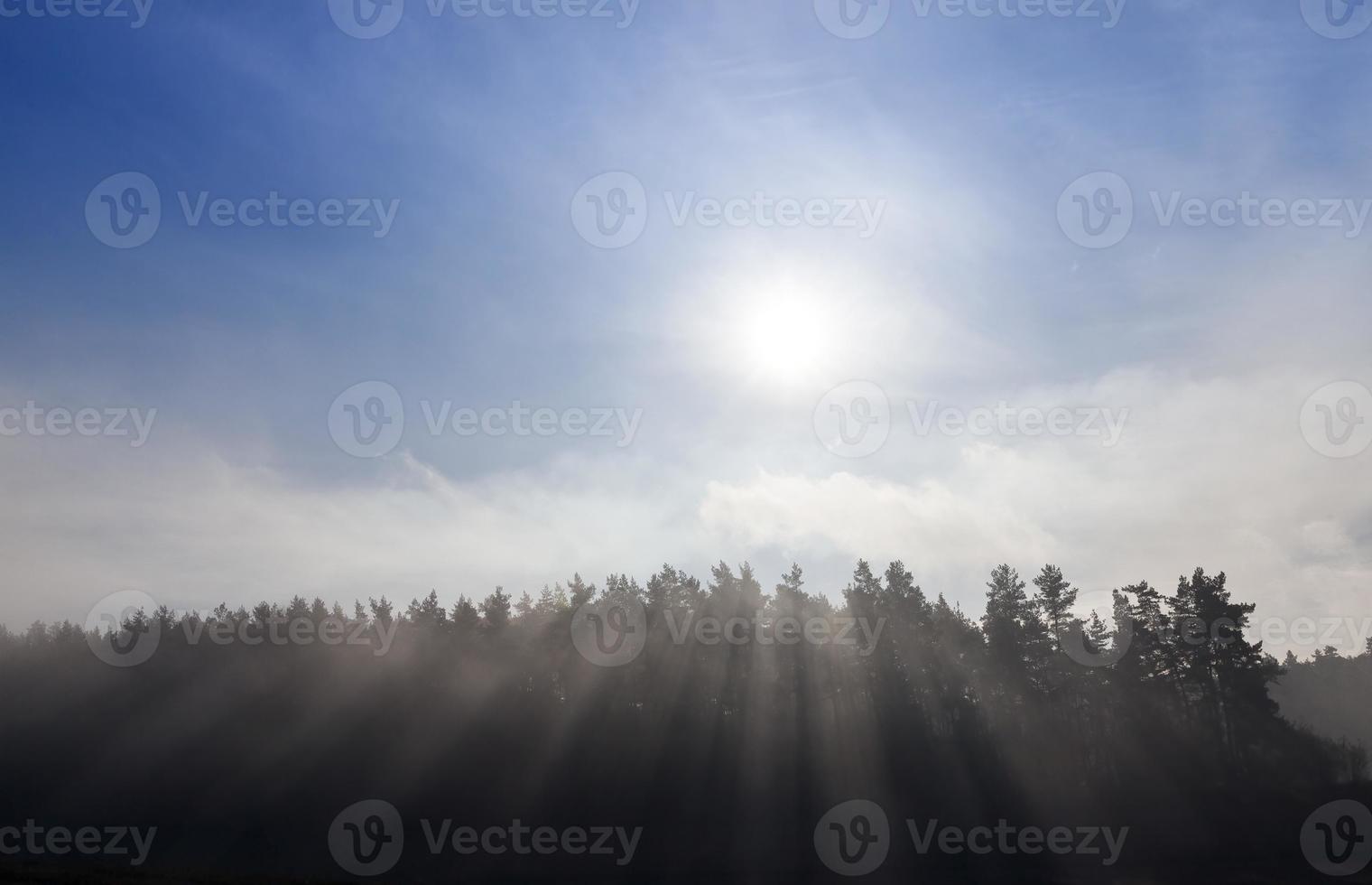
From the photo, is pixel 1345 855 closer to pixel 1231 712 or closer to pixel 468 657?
pixel 1231 712

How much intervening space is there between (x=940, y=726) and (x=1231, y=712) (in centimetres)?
2531

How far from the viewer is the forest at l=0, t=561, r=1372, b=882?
62.0 m

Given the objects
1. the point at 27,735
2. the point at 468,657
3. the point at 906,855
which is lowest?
the point at 906,855

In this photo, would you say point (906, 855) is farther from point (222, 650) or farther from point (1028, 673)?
point (222, 650)

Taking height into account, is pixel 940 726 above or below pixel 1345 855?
above

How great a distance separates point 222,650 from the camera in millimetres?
90375

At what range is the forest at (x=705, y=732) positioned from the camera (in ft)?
203

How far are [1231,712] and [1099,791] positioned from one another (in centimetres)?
1556

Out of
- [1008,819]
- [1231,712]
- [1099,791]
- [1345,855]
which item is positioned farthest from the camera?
[1231,712]

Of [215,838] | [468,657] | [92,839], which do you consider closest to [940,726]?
[468,657]

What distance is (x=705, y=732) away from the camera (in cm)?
7288

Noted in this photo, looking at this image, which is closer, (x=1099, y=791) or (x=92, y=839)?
(x=92, y=839)

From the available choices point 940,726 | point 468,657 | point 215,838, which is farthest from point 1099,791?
point 215,838

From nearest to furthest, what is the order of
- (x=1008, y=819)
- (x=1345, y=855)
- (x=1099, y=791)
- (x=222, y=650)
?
1. (x=1345, y=855)
2. (x=1008, y=819)
3. (x=1099, y=791)
4. (x=222, y=650)
